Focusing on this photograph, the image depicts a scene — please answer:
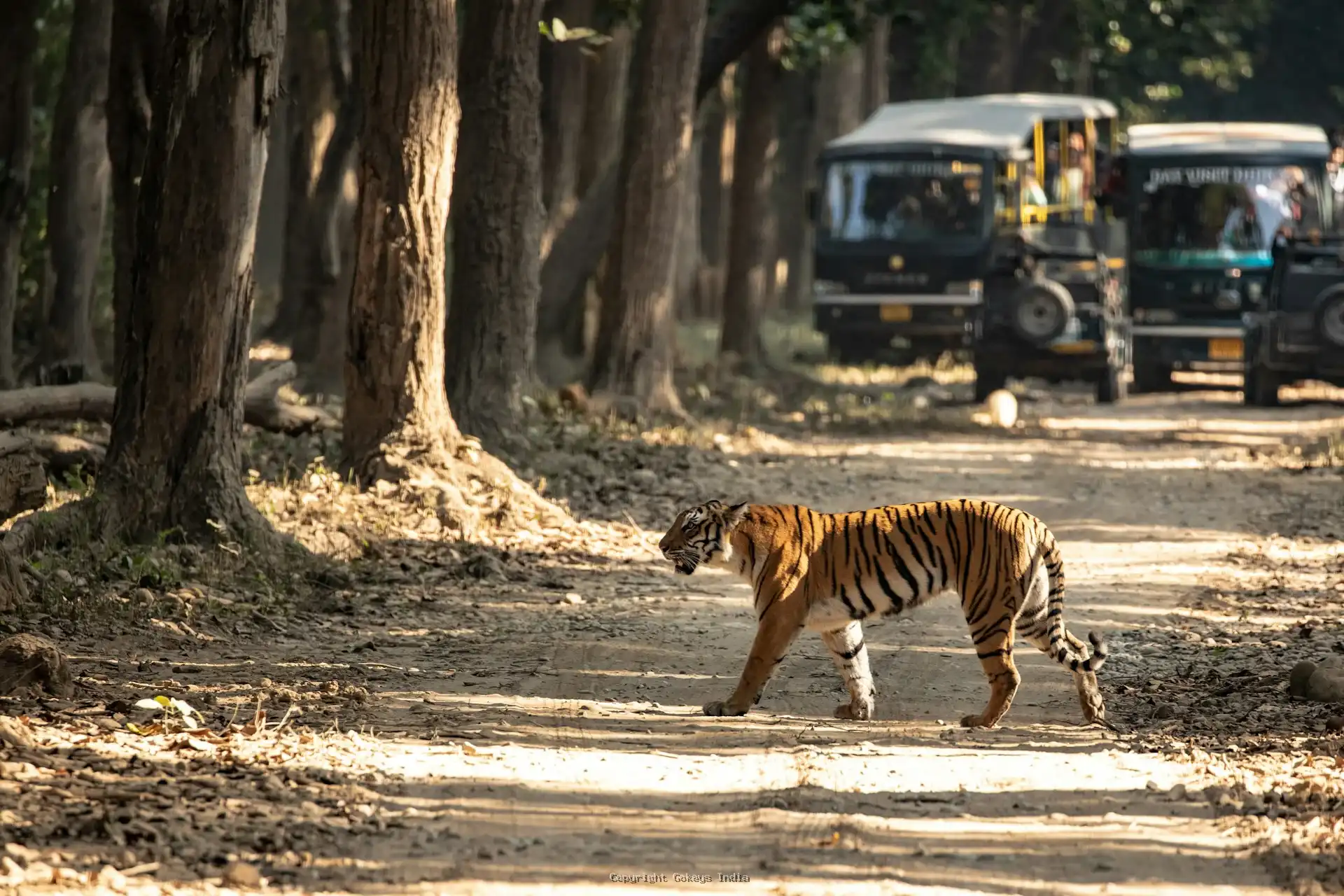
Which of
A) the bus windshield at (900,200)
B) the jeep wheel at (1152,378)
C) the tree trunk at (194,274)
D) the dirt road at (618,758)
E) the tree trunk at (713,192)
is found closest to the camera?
the dirt road at (618,758)

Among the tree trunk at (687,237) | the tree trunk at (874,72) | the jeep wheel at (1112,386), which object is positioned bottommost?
the jeep wheel at (1112,386)

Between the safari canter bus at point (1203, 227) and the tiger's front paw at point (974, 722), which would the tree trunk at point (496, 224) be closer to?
the tiger's front paw at point (974, 722)

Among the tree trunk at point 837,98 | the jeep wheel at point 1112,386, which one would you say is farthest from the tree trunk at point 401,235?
the tree trunk at point 837,98

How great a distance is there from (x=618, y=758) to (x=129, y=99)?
8.80 metres

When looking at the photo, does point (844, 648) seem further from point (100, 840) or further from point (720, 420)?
point (720, 420)

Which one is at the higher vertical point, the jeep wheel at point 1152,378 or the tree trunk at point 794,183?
the tree trunk at point 794,183

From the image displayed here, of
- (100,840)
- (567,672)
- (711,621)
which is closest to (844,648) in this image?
(567,672)

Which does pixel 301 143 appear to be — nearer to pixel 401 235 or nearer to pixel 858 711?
pixel 401 235

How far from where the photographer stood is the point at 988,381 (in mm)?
22672

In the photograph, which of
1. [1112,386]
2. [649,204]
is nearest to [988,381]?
[1112,386]

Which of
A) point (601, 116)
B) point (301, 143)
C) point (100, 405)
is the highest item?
point (601, 116)

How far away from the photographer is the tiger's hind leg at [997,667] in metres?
7.59

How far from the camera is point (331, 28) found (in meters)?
20.2

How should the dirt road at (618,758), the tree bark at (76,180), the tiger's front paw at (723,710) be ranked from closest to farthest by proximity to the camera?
the dirt road at (618,758), the tiger's front paw at (723,710), the tree bark at (76,180)
